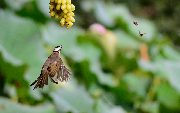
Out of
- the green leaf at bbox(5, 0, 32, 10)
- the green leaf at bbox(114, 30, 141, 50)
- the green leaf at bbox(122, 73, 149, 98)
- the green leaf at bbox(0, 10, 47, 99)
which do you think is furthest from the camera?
the green leaf at bbox(114, 30, 141, 50)

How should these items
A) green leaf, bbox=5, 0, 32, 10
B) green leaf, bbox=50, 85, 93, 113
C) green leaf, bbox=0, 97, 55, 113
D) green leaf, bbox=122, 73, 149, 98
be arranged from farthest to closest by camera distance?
1. green leaf, bbox=5, 0, 32, 10
2. green leaf, bbox=122, 73, 149, 98
3. green leaf, bbox=50, 85, 93, 113
4. green leaf, bbox=0, 97, 55, 113

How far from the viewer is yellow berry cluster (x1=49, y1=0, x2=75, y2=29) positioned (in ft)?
1.06

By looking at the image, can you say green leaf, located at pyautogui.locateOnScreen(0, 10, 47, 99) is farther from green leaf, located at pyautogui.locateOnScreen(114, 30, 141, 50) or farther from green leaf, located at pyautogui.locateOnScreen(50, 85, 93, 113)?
green leaf, located at pyautogui.locateOnScreen(114, 30, 141, 50)

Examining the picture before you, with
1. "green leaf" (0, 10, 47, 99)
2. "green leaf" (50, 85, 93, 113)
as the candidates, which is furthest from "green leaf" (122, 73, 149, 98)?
"green leaf" (0, 10, 47, 99)

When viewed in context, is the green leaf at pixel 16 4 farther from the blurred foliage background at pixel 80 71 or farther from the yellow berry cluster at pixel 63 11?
the yellow berry cluster at pixel 63 11

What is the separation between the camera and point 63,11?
1.08 ft

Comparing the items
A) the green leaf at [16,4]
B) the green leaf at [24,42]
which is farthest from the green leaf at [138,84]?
the green leaf at [16,4]

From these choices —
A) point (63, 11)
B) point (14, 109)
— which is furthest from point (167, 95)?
point (63, 11)

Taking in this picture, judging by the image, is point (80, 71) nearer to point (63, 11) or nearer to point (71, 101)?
point (71, 101)

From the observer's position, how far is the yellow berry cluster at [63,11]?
1.06ft

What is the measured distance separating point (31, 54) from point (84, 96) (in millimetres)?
311

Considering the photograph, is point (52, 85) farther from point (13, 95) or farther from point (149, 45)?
point (149, 45)

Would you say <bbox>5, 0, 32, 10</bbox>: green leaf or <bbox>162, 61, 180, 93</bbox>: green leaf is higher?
<bbox>5, 0, 32, 10</bbox>: green leaf

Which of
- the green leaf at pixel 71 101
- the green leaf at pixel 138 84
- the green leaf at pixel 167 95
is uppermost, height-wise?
the green leaf at pixel 138 84
